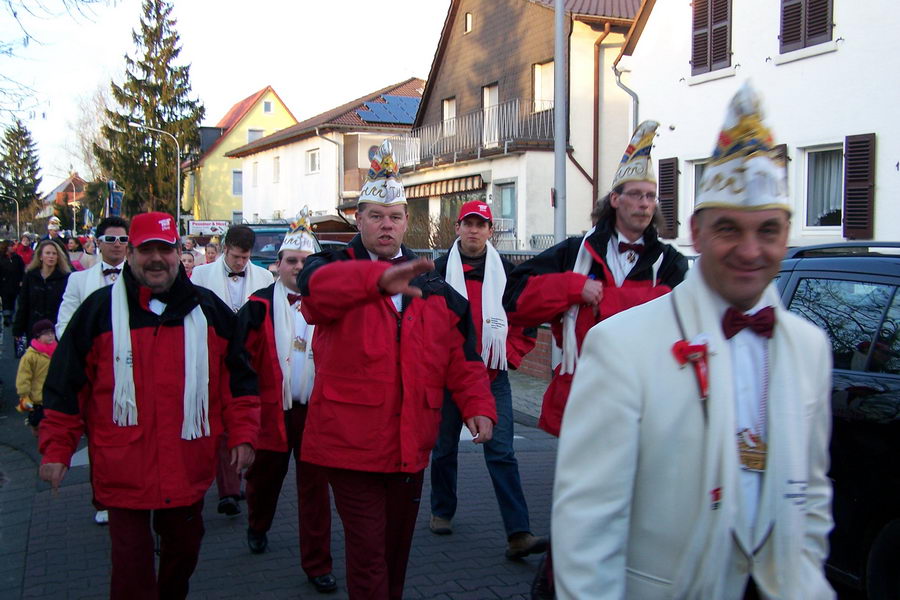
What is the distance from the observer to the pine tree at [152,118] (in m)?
55.4

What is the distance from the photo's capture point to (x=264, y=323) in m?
5.16

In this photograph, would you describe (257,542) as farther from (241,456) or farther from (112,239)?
(112,239)

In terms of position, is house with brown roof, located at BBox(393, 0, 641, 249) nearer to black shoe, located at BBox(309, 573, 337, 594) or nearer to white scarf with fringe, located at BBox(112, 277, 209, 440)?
black shoe, located at BBox(309, 573, 337, 594)

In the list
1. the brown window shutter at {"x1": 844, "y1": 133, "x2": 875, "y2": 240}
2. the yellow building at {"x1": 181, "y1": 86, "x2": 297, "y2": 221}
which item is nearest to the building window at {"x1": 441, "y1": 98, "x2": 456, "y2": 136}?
the brown window shutter at {"x1": 844, "y1": 133, "x2": 875, "y2": 240}

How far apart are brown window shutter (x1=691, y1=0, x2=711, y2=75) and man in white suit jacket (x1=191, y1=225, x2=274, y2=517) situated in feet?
42.0

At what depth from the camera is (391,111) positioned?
41375mm

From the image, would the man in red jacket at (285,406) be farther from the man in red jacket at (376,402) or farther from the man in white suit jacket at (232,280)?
the man in red jacket at (376,402)

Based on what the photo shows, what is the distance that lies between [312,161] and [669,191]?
26268 millimetres

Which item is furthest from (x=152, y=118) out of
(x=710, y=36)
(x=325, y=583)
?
(x=325, y=583)

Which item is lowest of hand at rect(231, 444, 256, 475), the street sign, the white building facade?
hand at rect(231, 444, 256, 475)

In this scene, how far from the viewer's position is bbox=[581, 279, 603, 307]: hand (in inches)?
161

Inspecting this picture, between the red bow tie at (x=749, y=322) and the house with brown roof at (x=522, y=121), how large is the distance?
17159 mm

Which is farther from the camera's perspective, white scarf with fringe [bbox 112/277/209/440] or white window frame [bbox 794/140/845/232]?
white window frame [bbox 794/140/845/232]

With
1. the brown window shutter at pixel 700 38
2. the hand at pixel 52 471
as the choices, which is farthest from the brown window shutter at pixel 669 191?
the hand at pixel 52 471
